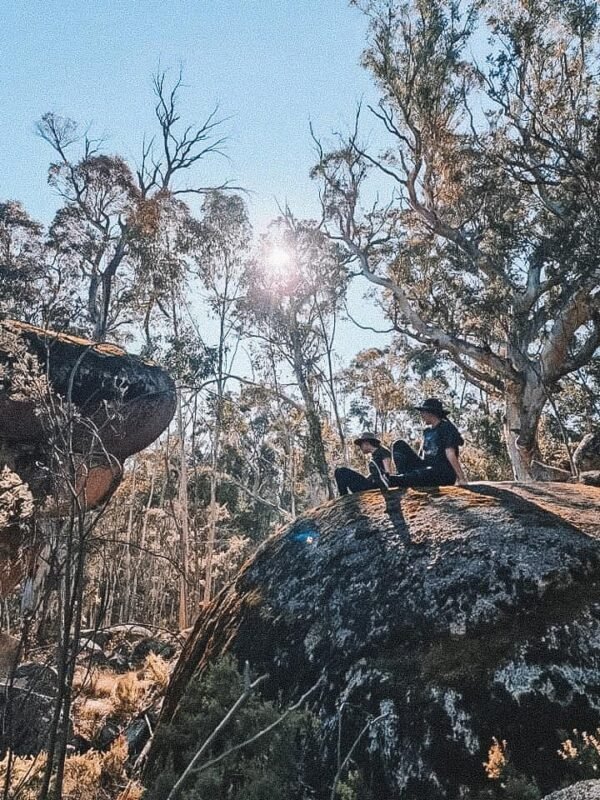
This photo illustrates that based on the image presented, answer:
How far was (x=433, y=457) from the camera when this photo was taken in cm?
492

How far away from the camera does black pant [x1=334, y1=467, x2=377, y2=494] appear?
210 inches

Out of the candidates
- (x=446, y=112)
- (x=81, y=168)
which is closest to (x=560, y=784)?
(x=446, y=112)

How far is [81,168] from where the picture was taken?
19016mm

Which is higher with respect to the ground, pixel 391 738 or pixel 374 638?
pixel 374 638

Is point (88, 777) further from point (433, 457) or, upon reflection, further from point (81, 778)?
point (433, 457)

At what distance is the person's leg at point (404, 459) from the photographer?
4.91m

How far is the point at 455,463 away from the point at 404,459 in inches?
16.8

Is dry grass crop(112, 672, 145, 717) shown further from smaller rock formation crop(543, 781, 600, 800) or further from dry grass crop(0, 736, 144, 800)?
smaller rock formation crop(543, 781, 600, 800)

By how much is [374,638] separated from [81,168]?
20.0 m

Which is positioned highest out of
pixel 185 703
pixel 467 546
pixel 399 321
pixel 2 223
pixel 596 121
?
pixel 2 223

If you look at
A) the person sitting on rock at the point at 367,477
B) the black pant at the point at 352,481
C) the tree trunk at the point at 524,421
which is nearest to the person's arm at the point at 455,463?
the person sitting on rock at the point at 367,477

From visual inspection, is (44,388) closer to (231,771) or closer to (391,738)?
Result: (231,771)

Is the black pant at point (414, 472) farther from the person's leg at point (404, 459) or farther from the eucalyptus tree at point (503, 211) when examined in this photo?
the eucalyptus tree at point (503, 211)

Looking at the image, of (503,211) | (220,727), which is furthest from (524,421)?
(220,727)
